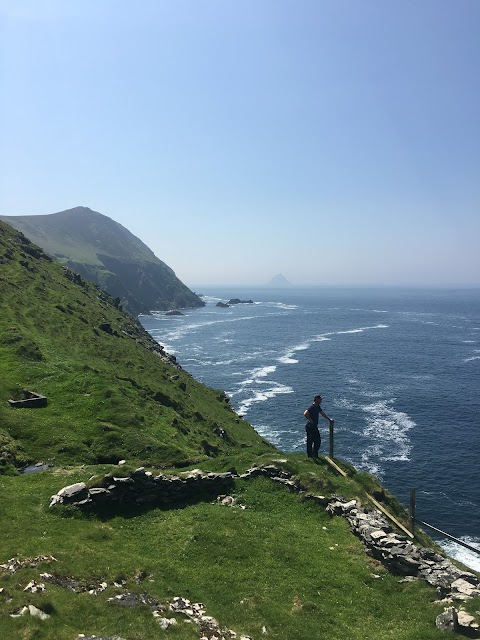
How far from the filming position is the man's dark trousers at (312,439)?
98.4 feet

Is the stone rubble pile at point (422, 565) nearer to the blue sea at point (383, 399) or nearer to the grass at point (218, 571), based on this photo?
the grass at point (218, 571)

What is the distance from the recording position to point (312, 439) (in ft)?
99.3

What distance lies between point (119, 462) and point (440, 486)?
1874 inches

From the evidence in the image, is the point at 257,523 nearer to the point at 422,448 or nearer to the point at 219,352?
the point at 422,448

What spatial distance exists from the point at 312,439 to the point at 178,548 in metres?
13.0

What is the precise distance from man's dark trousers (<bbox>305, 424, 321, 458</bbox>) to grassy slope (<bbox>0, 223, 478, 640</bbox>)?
1.66m

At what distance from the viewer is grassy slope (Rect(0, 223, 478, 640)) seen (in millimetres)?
15133

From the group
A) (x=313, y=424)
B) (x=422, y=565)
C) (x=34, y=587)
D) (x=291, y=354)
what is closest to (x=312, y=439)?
(x=313, y=424)

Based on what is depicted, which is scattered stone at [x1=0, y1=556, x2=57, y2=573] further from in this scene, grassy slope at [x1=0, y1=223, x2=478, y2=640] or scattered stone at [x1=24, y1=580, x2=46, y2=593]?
scattered stone at [x1=24, y1=580, x2=46, y2=593]

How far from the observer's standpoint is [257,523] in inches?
886

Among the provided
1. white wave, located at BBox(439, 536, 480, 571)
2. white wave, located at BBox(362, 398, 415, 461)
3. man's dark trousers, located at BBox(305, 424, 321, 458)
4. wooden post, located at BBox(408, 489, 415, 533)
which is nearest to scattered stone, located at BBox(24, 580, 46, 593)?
wooden post, located at BBox(408, 489, 415, 533)

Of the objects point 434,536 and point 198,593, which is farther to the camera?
point 434,536

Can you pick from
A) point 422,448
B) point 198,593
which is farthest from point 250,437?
point 198,593

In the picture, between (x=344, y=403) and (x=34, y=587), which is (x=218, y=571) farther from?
(x=344, y=403)
